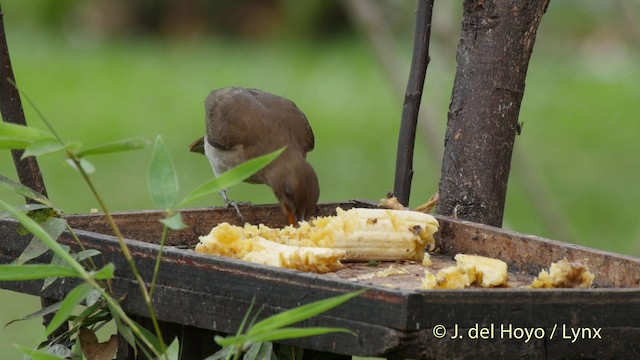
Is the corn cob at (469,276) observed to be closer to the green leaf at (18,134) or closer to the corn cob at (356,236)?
the corn cob at (356,236)

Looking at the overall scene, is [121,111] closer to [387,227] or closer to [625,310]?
[387,227]

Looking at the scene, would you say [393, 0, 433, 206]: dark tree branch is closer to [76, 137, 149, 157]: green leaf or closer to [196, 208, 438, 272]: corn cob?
[196, 208, 438, 272]: corn cob

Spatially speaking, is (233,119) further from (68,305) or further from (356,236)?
(68,305)

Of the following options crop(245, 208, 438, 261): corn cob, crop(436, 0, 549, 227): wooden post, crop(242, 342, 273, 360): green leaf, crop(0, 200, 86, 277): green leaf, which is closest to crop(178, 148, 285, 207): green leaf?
crop(0, 200, 86, 277): green leaf

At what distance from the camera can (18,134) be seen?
8.36ft

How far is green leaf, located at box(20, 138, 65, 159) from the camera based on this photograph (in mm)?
2395

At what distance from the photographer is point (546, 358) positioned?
2730mm

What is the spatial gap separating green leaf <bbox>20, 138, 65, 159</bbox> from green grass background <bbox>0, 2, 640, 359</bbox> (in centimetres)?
501

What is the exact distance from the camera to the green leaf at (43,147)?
2.39 meters

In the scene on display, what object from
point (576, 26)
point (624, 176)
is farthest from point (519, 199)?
point (576, 26)

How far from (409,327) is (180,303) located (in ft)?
2.11

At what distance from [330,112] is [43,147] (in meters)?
11.4

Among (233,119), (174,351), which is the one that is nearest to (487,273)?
(174,351)

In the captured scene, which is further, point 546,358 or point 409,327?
point 546,358
